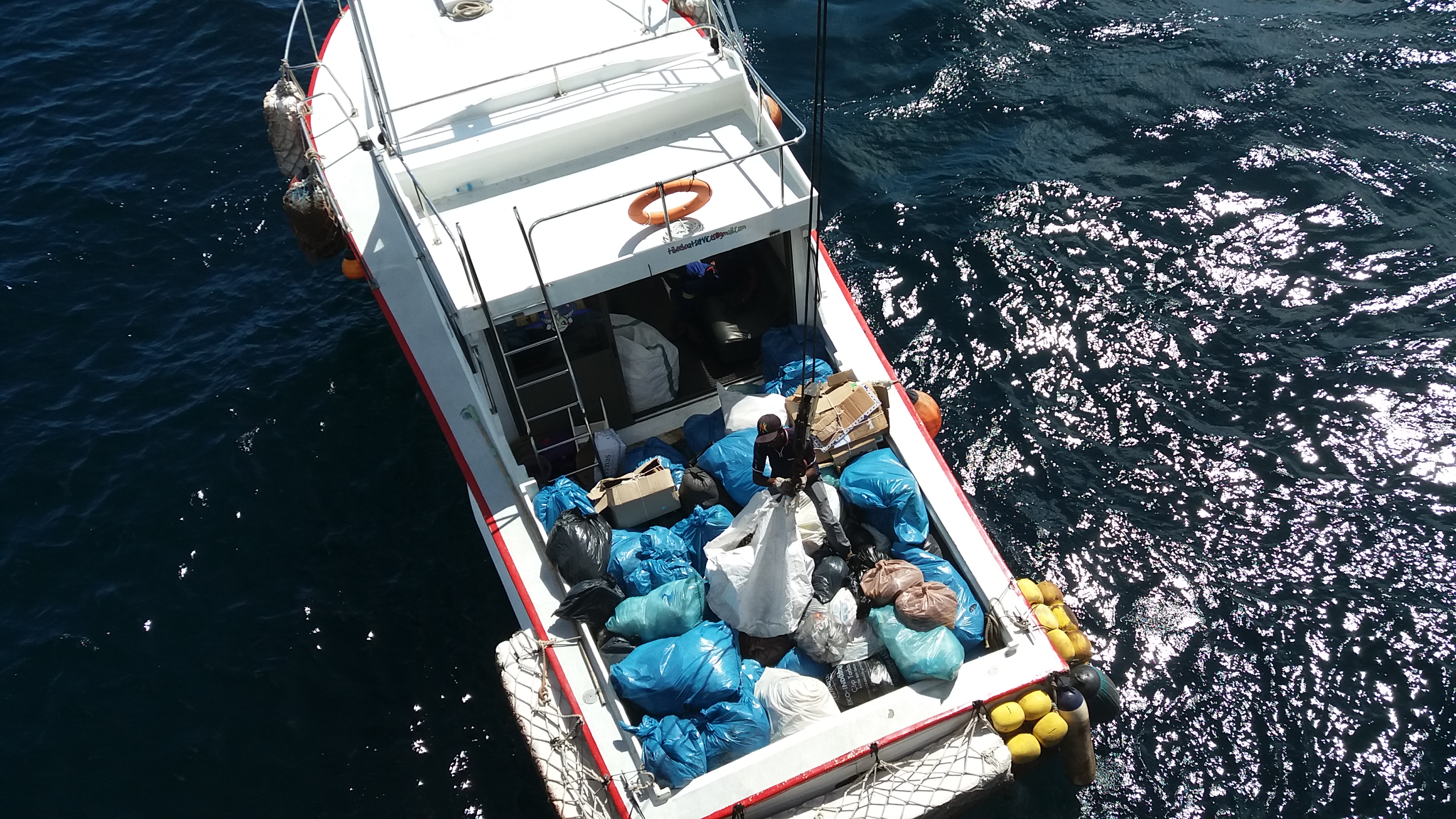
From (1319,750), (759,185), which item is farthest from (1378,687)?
(759,185)

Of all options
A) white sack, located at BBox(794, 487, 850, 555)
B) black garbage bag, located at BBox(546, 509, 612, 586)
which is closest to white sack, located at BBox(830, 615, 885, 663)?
white sack, located at BBox(794, 487, 850, 555)

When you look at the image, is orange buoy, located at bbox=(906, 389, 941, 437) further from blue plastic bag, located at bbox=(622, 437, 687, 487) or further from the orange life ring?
the orange life ring

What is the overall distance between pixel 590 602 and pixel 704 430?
1.90m

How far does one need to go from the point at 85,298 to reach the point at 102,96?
4389 mm

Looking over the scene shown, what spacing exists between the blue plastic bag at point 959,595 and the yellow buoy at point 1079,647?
778 mm

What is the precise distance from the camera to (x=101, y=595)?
9258 millimetres

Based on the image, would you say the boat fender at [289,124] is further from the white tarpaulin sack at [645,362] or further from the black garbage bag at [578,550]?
the black garbage bag at [578,550]

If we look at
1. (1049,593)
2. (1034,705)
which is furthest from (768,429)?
(1049,593)

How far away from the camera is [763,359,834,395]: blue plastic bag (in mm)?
8266

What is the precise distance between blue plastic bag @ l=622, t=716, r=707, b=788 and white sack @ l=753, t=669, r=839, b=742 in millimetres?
498

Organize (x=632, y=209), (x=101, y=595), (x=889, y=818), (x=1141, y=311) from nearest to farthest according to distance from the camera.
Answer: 1. (x=889, y=818)
2. (x=632, y=209)
3. (x=101, y=595)
4. (x=1141, y=311)

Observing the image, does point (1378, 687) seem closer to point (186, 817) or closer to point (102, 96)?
point (186, 817)

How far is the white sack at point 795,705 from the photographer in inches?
257

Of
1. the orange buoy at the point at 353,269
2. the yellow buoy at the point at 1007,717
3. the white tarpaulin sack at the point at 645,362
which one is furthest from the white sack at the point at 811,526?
the orange buoy at the point at 353,269
